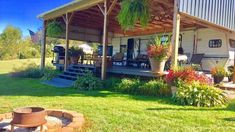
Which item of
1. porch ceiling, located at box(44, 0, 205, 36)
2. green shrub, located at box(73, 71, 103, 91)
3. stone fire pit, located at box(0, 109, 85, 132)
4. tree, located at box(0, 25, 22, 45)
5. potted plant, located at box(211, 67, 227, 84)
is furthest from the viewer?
tree, located at box(0, 25, 22, 45)

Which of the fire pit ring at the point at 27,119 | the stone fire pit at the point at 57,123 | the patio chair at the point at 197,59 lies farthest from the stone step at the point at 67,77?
the fire pit ring at the point at 27,119

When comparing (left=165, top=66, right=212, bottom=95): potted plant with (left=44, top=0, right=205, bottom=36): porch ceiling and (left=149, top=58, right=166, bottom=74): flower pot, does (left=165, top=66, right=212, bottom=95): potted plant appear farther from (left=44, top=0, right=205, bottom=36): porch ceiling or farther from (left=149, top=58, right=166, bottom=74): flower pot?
(left=44, top=0, right=205, bottom=36): porch ceiling

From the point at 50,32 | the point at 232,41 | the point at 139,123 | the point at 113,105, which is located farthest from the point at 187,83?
the point at 50,32

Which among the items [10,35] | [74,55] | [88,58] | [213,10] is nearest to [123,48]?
[88,58]

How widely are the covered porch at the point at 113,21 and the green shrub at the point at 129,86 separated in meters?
0.60

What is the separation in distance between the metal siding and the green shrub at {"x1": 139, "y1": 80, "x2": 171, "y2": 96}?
248cm

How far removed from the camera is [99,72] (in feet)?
33.3

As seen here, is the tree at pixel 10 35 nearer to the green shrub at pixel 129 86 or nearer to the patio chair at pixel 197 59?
the patio chair at pixel 197 59

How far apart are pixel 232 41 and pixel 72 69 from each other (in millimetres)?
7902

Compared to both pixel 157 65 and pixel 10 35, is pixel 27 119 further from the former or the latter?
pixel 10 35

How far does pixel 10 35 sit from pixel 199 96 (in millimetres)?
32726

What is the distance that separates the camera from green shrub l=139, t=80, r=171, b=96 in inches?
281

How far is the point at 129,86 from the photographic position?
7.83 metres

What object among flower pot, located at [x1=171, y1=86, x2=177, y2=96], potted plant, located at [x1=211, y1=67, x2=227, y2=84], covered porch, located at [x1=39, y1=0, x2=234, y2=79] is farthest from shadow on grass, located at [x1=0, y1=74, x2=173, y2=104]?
potted plant, located at [x1=211, y1=67, x2=227, y2=84]
